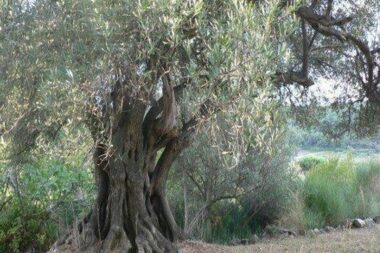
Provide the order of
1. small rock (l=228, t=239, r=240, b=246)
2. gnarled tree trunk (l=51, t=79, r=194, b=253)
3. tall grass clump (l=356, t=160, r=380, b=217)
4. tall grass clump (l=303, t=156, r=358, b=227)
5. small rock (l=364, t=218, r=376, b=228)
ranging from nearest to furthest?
1. gnarled tree trunk (l=51, t=79, r=194, b=253)
2. small rock (l=228, t=239, r=240, b=246)
3. small rock (l=364, t=218, r=376, b=228)
4. tall grass clump (l=303, t=156, r=358, b=227)
5. tall grass clump (l=356, t=160, r=380, b=217)

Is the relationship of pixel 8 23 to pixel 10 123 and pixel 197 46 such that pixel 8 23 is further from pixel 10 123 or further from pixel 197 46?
pixel 197 46

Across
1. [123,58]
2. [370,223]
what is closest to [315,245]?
[370,223]

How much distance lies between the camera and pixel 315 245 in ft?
26.7

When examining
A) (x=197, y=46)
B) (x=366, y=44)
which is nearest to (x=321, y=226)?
(x=366, y=44)

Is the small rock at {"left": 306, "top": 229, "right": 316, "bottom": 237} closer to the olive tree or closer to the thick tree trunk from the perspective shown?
the thick tree trunk

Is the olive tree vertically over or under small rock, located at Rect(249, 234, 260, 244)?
over

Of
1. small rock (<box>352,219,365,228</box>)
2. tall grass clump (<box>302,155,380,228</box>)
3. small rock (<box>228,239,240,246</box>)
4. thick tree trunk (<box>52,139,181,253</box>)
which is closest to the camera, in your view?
thick tree trunk (<box>52,139,181,253</box>)

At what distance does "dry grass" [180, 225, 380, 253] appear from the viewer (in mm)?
7162

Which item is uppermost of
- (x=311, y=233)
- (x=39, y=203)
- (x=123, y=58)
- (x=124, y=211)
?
(x=123, y=58)

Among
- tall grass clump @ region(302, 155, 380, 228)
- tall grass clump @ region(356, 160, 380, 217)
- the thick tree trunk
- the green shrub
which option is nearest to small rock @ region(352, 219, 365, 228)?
tall grass clump @ region(302, 155, 380, 228)

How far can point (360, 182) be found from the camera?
12773 mm

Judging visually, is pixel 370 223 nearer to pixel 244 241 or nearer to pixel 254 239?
pixel 254 239

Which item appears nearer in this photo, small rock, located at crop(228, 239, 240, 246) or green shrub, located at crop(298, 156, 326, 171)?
small rock, located at crop(228, 239, 240, 246)

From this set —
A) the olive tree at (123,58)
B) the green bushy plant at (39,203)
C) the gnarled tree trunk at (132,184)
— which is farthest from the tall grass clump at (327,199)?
the olive tree at (123,58)
